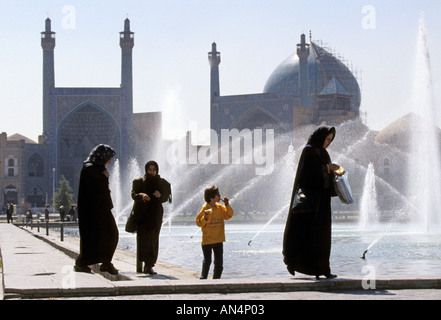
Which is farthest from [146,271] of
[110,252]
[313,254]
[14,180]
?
[14,180]

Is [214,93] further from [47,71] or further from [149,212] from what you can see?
[149,212]

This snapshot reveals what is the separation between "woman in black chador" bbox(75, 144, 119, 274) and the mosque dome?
179 feet

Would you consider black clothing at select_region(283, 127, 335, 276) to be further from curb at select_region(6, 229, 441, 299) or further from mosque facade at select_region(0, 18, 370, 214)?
mosque facade at select_region(0, 18, 370, 214)

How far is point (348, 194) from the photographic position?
654 centimetres

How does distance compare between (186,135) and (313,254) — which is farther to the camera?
(186,135)

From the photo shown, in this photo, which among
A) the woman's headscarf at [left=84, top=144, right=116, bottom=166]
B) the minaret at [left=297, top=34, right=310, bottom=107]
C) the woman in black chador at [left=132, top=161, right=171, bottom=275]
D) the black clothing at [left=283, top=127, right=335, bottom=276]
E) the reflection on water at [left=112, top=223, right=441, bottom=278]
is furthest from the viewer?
the minaret at [left=297, top=34, right=310, bottom=107]

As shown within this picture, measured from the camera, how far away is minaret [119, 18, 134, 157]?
177 feet

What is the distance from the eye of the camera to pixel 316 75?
2493 inches

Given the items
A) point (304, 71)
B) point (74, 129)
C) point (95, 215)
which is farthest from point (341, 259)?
point (304, 71)

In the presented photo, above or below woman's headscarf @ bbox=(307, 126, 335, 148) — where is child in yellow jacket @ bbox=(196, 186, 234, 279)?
below

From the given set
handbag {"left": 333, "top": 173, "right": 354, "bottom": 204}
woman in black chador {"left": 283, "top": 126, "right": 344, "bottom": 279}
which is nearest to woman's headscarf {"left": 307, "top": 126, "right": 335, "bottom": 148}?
woman in black chador {"left": 283, "top": 126, "right": 344, "bottom": 279}
